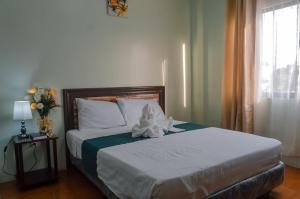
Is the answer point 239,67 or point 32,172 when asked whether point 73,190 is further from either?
point 239,67

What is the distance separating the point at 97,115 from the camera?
2.81m

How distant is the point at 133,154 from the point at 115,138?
23.4 inches

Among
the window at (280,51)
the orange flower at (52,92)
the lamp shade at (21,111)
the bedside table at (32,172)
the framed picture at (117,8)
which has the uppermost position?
the framed picture at (117,8)

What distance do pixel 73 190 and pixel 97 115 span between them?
2.95 feet

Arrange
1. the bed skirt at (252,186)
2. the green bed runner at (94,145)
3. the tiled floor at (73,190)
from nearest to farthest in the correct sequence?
the bed skirt at (252,186)
the green bed runner at (94,145)
the tiled floor at (73,190)

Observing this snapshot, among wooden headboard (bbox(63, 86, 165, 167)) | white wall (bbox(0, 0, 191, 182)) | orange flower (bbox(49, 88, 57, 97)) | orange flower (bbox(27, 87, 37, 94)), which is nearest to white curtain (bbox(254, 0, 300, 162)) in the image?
white wall (bbox(0, 0, 191, 182))

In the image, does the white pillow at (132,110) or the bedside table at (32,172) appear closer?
the bedside table at (32,172)

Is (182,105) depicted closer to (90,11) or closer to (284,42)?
(284,42)

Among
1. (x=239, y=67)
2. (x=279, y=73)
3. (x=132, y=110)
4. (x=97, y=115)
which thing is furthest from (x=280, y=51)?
(x=97, y=115)

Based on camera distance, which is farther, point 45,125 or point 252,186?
point 45,125

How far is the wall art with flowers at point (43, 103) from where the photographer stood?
8.37ft

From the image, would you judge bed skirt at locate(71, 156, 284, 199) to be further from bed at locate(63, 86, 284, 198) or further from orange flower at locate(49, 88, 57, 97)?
orange flower at locate(49, 88, 57, 97)

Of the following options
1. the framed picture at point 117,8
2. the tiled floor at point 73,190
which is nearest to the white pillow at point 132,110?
the tiled floor at point 73,190

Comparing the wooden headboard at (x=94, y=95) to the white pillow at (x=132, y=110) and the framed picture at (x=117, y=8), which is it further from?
the framed picture at (x=117, y=8)
